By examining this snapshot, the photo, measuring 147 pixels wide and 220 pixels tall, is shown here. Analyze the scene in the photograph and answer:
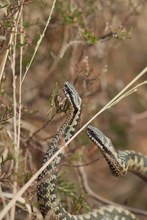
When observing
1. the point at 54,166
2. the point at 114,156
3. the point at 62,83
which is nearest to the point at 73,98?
the point at 54,166

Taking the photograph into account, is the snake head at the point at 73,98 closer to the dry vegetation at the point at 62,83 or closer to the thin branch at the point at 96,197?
the dry vegetation at the point at 62,83

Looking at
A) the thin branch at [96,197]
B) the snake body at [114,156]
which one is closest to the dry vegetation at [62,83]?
the thin branch at [96,197]

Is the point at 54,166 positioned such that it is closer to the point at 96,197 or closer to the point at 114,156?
the point at 114,156

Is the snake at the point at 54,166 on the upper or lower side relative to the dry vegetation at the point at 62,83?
lower

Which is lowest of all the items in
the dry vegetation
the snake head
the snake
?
the snake

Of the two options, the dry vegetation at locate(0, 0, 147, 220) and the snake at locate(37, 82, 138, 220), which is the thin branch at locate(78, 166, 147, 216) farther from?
the snake at locate(37, 82, 138, 220)

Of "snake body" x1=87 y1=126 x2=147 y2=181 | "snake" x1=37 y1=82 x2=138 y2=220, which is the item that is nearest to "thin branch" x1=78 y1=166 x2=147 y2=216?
"snake body" x1=87 y1=126 x2=147 y2=181
